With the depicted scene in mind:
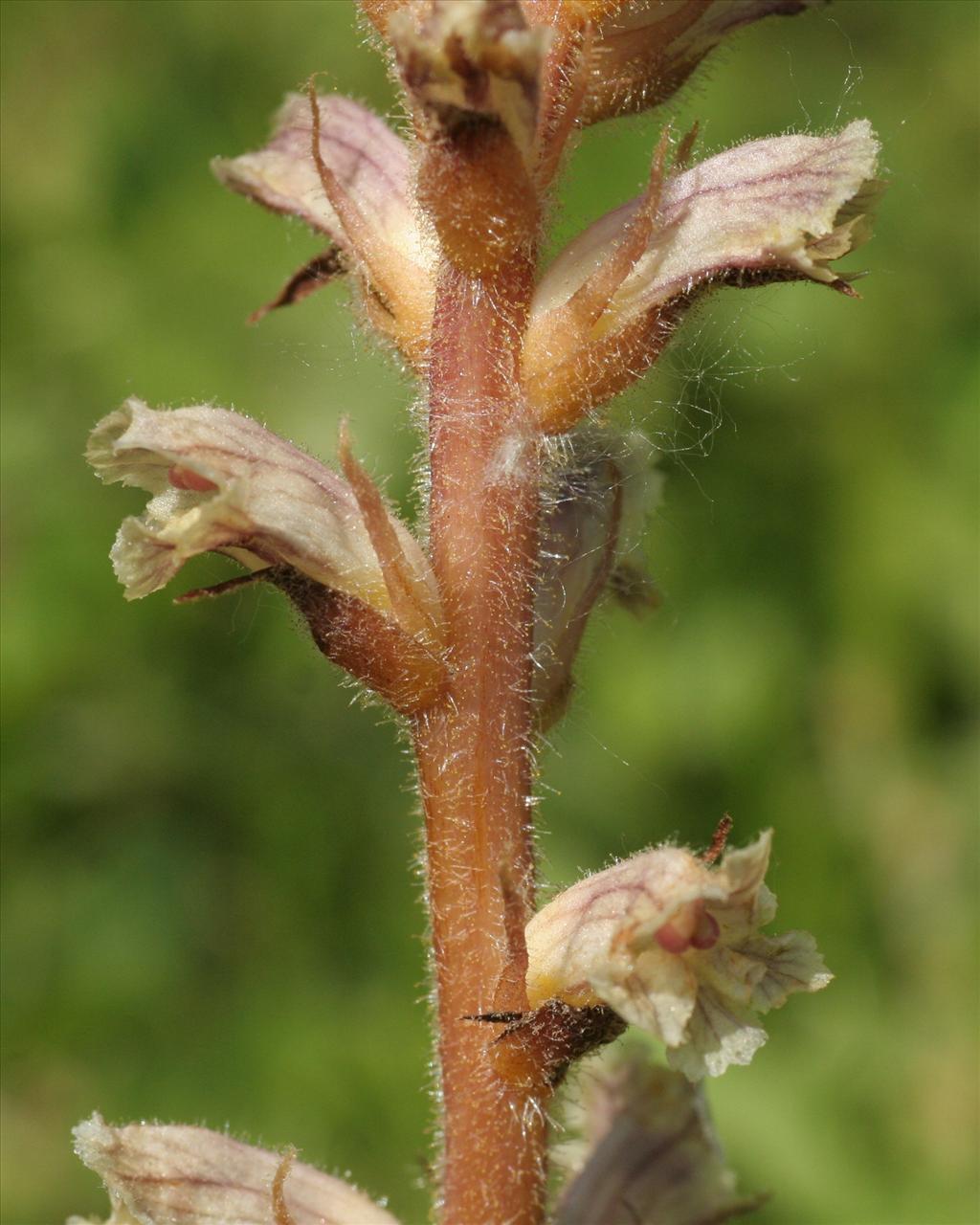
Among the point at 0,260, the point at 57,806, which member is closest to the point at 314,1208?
the point at 57,806

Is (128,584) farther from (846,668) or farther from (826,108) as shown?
(826,108)

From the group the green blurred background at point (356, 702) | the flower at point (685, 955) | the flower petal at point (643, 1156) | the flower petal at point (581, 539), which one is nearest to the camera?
the flower at point (685, 955)

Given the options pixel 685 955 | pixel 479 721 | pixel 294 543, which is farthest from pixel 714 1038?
pixel 294 543

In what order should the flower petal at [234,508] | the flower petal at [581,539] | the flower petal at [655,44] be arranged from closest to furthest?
the flower petal at [234,508]
the flower petal at [655,44]
the flower petal at [581,539]

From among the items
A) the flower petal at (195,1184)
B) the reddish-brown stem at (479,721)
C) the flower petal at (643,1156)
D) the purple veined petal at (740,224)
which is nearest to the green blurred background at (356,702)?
the flower petal at (643,1156)

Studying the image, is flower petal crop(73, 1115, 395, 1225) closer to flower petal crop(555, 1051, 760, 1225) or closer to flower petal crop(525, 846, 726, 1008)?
flower petal crop(555, 1051, 760, 1225)

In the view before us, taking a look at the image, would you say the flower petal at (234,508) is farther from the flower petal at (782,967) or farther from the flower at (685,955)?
the flower petal at (782,967)
